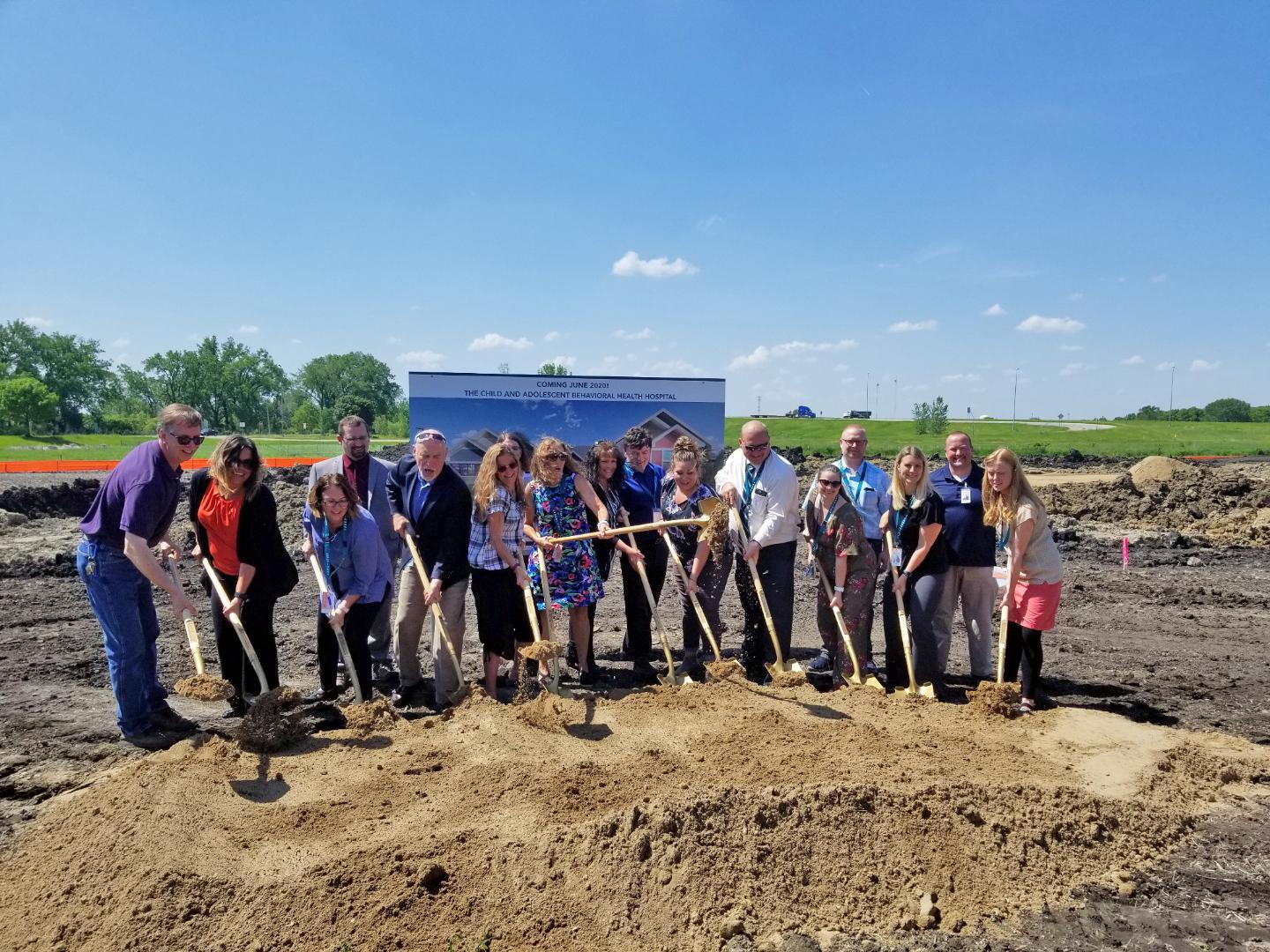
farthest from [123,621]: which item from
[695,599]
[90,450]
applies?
[90,450]

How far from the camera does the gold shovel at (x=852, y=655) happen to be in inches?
213

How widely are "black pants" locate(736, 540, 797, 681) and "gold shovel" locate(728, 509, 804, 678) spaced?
0.06 meters

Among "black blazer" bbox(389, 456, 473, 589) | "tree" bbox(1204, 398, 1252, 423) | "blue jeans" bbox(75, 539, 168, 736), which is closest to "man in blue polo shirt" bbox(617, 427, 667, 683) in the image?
"black blazer" bbox(389, 456, 473, 589)

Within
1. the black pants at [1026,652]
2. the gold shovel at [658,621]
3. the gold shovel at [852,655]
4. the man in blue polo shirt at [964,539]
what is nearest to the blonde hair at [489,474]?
the gold shovel at [658,621]

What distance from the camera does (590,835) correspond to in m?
3.41

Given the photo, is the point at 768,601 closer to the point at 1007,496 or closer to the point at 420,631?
the point at 1007,496

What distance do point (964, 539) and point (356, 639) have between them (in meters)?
4.19

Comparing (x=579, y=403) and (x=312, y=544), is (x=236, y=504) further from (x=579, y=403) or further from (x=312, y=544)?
(x=579, y=403)

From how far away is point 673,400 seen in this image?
1114cm

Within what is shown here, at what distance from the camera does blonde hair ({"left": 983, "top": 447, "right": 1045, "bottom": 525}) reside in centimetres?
497

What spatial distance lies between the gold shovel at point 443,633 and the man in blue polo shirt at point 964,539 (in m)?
3.25

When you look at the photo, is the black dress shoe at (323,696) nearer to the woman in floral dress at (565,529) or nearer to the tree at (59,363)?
the woman in floral dress at (565,529)

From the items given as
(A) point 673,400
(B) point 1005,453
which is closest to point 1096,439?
(A) point 673,400

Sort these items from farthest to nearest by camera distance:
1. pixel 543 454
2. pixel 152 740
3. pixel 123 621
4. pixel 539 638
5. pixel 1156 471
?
1. pixel 1156 471
2. pixel 543 454
3. pixel 539 638
4. pixel 152 740
5. pixel 123 621
